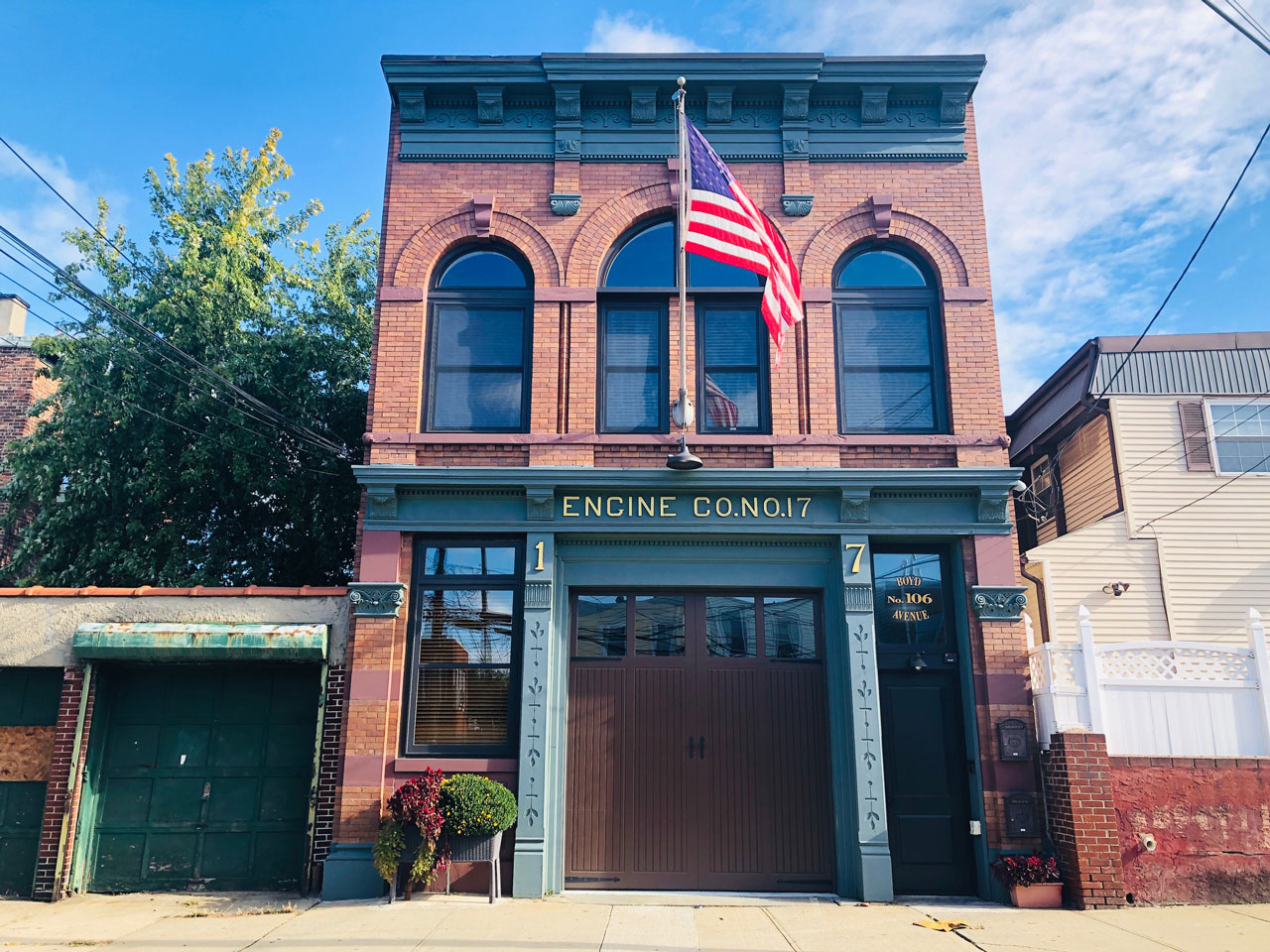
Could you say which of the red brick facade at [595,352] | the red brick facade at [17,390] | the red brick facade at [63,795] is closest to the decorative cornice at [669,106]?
the red brick facade at [595,352]

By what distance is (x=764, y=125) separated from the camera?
11766 millimetres

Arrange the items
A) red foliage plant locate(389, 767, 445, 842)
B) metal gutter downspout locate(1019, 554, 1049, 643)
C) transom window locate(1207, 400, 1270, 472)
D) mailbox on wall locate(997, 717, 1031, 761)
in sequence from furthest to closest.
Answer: metal gutter downspout locate(1019, 554, 1049, 643) < transom window locate(1207, 400, 1270, 472) < mailbox on wall locate(997, 717, 1031, 761) < red foliage plant locate(389, 767, 445, 842)

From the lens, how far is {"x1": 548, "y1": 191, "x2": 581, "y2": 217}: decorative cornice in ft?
37.5

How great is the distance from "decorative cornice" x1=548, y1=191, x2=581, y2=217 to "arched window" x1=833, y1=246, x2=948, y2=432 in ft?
10.8

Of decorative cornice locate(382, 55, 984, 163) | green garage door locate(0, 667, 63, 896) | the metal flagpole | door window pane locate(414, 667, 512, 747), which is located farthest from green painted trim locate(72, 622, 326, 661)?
decorative cornice locate(382, 55, 984, 163)

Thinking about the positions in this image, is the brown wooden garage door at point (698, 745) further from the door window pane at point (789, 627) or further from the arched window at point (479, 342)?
the arched window at point (479, 342)

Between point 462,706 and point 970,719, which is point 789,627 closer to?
point 970,719

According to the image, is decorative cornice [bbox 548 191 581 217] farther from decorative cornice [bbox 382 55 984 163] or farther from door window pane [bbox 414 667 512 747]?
door window pane [bbox 414 667 512 747]

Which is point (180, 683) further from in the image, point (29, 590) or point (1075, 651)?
point (1075, 651)

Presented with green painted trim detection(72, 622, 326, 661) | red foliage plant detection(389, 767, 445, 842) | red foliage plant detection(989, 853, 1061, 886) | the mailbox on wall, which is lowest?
red foliage plant detection(989, 853, 1061, 886)

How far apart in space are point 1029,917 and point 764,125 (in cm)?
920

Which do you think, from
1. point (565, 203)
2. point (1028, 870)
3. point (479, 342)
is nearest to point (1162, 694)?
point (1028, 870)

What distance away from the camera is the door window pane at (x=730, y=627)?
1043 cm

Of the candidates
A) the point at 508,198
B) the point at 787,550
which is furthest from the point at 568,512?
the point at 508,198
